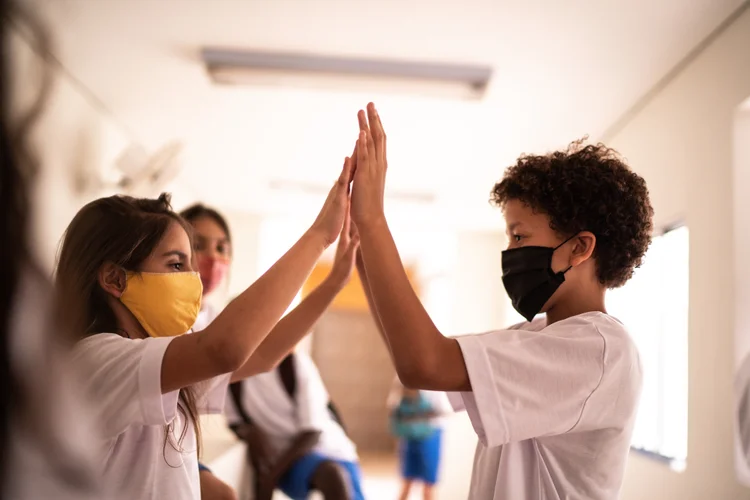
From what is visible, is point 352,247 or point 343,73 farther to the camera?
point 343,73

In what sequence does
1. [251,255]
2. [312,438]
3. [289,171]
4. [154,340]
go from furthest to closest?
[251,255], [289,171], [312,438], [154,340]

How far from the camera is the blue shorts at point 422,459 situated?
5840 millimetres

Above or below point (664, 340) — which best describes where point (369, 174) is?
above

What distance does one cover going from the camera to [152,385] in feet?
3.68

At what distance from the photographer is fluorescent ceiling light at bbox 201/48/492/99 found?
3121mm

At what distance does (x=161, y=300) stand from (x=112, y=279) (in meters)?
0.11

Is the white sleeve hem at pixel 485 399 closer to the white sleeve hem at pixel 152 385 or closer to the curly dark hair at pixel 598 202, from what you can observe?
→ the curly dark hair at pixel 598 202

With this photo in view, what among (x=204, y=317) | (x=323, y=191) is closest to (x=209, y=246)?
(x=204, y=317)

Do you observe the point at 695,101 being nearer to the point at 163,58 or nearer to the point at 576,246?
the point at 576,246

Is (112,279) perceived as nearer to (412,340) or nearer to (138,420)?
(138,420)

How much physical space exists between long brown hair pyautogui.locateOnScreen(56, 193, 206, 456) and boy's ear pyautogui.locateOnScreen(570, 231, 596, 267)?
90cm

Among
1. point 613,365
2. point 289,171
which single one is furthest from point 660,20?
point 289,171

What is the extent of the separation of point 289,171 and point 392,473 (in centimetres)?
471

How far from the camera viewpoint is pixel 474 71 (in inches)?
123
